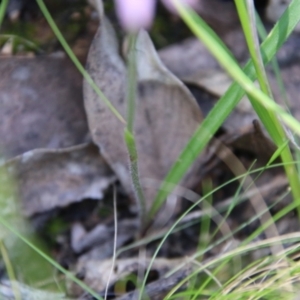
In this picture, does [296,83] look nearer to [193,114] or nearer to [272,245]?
[193,114]

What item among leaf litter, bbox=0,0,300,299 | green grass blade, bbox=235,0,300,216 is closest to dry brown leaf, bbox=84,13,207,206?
leaf litter, bbox=0,0,300,299

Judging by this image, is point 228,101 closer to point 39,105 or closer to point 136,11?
point 136,11

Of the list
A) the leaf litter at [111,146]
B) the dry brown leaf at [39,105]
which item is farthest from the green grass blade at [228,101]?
the dry brown leaf at [39,105]

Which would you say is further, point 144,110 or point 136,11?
point 144,110

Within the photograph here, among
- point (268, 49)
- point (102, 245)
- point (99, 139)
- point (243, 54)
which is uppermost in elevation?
point (268, 49)

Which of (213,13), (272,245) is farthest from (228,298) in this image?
(213,13)

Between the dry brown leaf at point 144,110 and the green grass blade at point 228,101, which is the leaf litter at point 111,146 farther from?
the green grass blade at point 228,101

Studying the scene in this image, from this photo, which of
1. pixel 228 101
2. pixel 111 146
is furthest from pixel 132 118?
pixel 111 146
